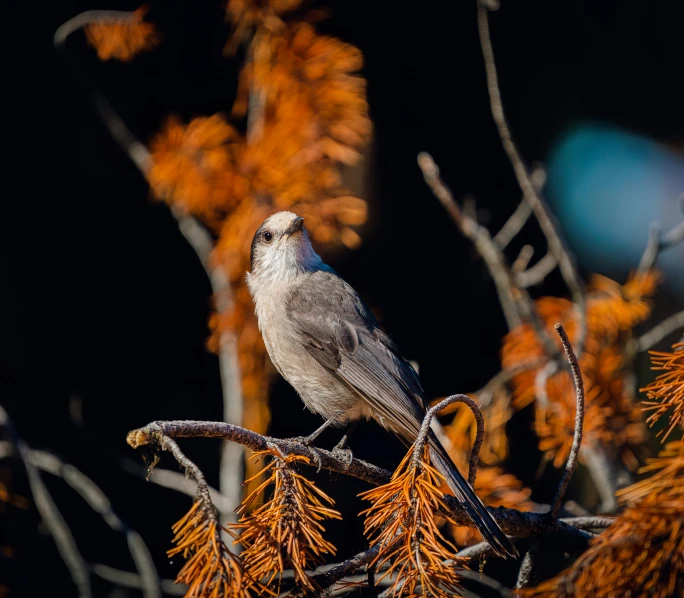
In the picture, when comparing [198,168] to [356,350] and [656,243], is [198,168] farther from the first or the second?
[656,243]

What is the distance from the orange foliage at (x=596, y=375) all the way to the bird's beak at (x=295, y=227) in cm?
102

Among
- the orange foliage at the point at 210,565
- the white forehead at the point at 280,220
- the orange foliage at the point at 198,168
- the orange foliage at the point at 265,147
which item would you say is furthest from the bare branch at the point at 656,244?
the orange foliage at the point at 210,565

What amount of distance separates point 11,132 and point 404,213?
2.16 meters

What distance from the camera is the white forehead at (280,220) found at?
2555 millimetres

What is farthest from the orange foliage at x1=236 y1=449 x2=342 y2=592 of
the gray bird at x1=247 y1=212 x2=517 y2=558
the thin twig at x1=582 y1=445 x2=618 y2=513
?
the thin twig at x1=582 y1=445 x2=618 y2=513

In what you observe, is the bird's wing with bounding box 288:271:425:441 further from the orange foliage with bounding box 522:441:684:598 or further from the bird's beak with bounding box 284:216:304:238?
the orange foliage with bounding box 522:441:684:598

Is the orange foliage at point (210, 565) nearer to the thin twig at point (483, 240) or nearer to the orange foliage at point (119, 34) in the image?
the thin twig at point (483, 240)

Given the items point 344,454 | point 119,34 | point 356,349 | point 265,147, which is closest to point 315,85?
point 265,147

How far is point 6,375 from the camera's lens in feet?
9.96

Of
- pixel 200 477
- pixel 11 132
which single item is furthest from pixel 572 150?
pixel 200 477

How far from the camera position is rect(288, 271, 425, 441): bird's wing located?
7.34 ft

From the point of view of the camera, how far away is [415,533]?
1.29 meters

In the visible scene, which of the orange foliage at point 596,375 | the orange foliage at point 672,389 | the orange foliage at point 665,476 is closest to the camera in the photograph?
the orange foliage at point 665,476

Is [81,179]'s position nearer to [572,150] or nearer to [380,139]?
[380,139]
